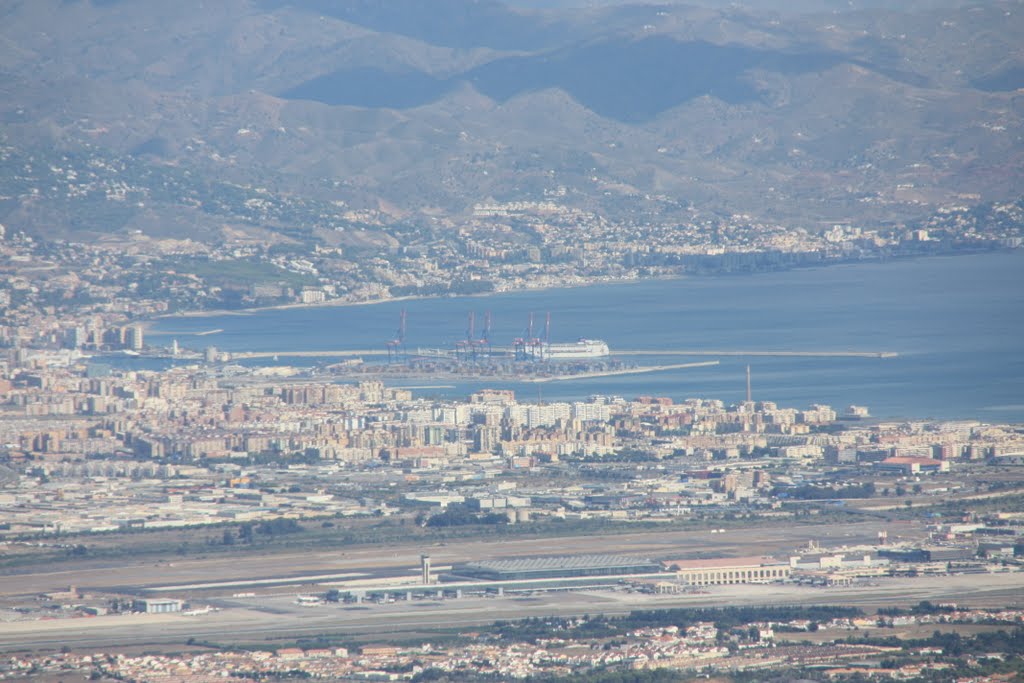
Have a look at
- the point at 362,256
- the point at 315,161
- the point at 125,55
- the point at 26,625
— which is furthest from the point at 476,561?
the point at 125,55

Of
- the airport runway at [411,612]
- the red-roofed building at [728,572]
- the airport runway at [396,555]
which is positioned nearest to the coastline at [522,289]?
the airport runway at [396,555]

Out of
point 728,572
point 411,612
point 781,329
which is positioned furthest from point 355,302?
point 411,612

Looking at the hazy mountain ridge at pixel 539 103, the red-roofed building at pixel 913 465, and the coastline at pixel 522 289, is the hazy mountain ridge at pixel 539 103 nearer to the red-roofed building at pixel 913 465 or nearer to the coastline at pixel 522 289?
the coastline at pixel 522 289

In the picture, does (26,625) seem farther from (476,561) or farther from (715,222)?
(715,222)

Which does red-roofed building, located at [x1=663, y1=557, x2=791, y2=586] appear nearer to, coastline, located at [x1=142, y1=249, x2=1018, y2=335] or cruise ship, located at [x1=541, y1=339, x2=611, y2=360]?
cruise ship, located at [x1=541, y1=339, x2=611, y2=360]

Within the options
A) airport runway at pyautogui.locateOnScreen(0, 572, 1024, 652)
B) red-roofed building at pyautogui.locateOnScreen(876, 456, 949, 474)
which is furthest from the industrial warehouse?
red-roofed building at pyautogui.locateOnScreen(876, 456, 949, 474)

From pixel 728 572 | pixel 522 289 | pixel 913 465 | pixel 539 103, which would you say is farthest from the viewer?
pixel 539 103

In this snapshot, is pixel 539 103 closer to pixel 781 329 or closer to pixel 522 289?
pixel 522 289
